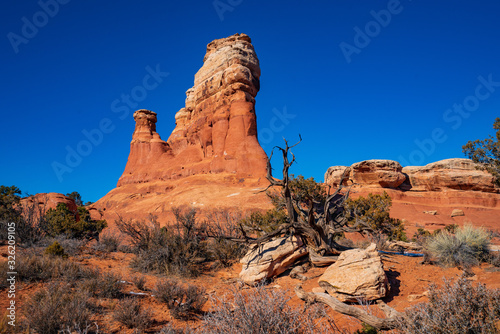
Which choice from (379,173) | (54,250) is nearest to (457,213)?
(379,173)

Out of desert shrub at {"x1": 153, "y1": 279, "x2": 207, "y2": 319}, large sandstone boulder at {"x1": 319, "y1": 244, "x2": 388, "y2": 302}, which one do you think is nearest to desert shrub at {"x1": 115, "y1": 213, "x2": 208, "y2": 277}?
desert shrub at {"x1": 153, "y1": 279, "x2": 207, "y2": 319}

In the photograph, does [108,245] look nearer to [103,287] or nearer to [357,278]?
[103,287]

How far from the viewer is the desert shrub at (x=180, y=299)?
200 inches

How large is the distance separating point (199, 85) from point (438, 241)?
39.5 m

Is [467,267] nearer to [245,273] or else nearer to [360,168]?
[245,273]

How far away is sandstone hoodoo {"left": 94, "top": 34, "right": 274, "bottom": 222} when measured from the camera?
29.0m

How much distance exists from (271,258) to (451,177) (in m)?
36.4

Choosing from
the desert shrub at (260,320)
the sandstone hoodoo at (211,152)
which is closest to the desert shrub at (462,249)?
the desert shrub at (260,320)

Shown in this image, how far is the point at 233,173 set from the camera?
3170 cm

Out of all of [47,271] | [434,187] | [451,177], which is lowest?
[47,271]

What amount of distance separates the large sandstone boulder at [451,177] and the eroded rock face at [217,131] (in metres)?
21.8

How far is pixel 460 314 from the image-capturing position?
2846mm

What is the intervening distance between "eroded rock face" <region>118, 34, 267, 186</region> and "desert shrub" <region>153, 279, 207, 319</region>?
2546cm

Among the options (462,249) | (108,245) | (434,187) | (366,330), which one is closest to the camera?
(366,330)
